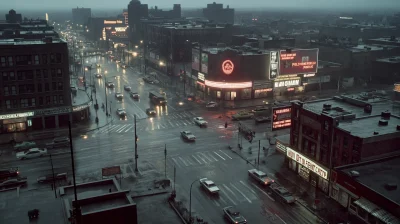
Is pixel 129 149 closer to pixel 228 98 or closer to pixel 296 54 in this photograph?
pixel 228 98

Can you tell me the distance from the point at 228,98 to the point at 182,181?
53324 millimetres

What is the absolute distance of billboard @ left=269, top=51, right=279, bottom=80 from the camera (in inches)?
4275

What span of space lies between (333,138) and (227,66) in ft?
182

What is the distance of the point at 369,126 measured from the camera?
185ft

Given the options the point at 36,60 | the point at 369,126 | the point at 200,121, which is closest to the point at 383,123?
the point at 369,126

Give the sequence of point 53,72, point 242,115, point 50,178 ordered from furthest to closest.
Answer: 1. point 242,115
2. point 53,72
3. point 50,178

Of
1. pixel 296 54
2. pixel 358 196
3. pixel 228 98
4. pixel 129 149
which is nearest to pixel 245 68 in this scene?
pixel 228 98

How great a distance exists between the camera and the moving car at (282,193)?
51.5 m

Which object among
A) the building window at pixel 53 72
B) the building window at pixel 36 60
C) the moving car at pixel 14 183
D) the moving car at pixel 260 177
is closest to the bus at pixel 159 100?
the building window at pixel 53 72

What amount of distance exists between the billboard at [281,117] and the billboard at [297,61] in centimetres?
4432

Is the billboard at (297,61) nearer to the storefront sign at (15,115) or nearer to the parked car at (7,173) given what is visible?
the storefront sign at (15,115)

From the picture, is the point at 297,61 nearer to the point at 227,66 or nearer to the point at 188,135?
the point at 227,66

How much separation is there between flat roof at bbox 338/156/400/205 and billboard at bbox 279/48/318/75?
6003cm

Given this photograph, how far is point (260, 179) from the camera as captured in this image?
57.2 m
